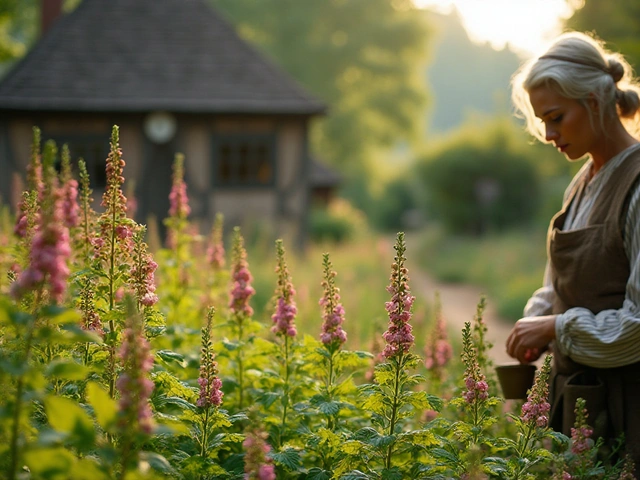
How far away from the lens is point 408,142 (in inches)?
1307

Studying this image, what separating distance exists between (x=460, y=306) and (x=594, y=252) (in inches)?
429

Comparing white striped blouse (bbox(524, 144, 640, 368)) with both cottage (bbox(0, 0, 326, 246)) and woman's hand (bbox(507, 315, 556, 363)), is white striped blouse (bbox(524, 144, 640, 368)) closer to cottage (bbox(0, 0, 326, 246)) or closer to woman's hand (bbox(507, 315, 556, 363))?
woman's hand (bbox(507, 315, 556, 363))

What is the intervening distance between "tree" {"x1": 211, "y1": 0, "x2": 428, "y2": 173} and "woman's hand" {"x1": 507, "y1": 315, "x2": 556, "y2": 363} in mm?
28117

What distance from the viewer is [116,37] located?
1620cm

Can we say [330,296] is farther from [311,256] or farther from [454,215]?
[454,215]

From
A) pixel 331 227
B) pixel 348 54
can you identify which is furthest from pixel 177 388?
pixel 348 54

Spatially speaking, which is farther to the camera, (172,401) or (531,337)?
(531,337)

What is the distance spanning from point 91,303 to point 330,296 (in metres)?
0.89

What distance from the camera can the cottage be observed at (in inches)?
592

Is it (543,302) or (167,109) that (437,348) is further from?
(167,109)

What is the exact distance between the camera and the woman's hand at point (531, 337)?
10.5 feet

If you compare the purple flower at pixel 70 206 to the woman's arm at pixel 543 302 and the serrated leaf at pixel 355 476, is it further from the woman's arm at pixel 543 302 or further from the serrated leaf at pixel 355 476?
the woman's arm at pixel 543 302

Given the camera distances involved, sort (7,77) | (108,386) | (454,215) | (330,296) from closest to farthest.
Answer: (108,386)
(330,296)
(7,77)
(454,215)

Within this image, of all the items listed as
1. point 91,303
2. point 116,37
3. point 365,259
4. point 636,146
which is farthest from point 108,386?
point 116,37
